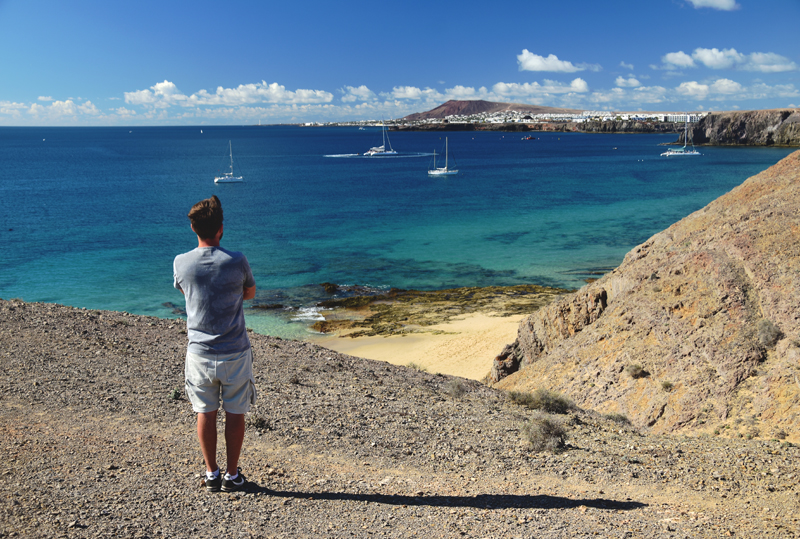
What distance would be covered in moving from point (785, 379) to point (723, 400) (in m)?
0.81

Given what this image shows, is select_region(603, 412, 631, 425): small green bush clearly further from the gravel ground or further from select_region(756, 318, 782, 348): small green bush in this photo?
select_region(756, 318, 782, 348): small green bush

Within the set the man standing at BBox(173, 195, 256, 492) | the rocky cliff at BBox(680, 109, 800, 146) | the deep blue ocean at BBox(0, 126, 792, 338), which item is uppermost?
the rocky cliff at BBox(680, 109, 800, 146)

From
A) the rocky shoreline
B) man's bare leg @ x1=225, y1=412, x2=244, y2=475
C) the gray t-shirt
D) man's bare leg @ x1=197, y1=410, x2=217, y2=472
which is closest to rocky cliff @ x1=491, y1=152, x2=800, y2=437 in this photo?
man's bare leg @ x1=225, y1=412, x2=244, y2=475

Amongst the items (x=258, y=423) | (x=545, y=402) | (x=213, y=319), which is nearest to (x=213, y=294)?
(x=213, y=319)

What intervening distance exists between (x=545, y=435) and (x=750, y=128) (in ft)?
494

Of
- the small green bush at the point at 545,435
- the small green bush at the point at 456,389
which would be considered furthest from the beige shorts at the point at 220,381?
the small green bush at the point at 456,389

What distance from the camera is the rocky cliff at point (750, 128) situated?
11812 cm

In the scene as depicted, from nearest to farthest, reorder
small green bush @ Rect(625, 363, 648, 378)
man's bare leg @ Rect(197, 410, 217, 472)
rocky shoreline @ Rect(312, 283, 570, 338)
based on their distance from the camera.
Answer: man's bare leg @ Rect(197, 410, 217, 472) < small green bush @ Rect(625, 363, 648, 378) < rocky shoreline @ Rect(312, 283, 570, 338)

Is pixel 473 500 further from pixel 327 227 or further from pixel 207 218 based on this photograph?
pixel 327 227

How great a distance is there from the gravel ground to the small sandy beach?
7.50 metres

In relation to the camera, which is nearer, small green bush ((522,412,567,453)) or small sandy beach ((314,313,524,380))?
small green bush ((522,412,567,453))

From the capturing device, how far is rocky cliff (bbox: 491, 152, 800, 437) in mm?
7773

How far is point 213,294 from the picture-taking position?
4059 mm

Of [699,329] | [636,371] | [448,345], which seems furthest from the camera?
[448,345]
